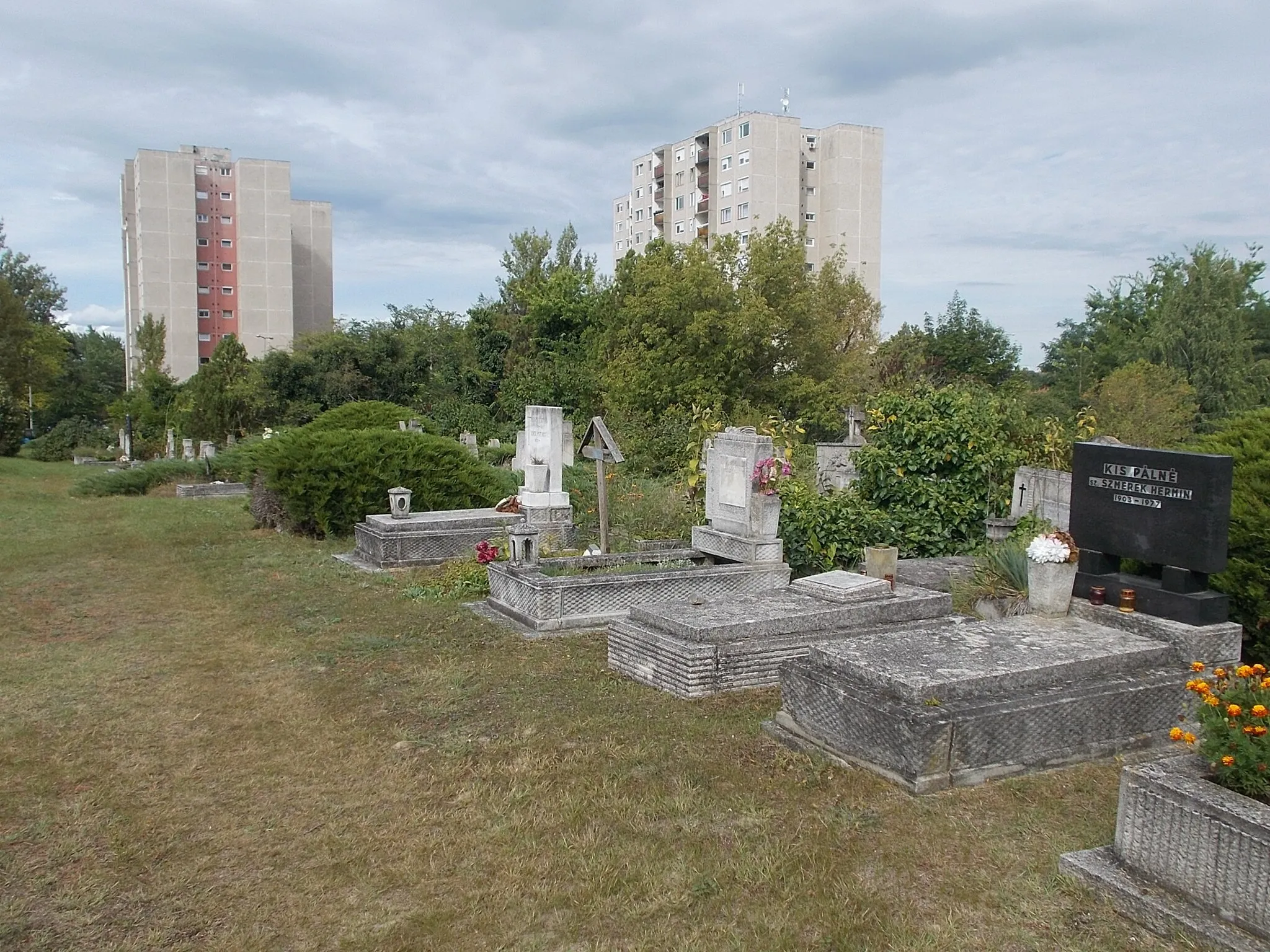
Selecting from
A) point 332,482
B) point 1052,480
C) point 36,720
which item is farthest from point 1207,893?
point 332,482

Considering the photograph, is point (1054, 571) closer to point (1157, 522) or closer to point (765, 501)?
point (1157, 522)

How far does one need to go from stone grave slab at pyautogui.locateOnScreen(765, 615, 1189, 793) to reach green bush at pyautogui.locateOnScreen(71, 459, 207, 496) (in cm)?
2232

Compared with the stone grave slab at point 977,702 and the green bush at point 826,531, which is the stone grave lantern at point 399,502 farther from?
the stone grave slab at point 977,702

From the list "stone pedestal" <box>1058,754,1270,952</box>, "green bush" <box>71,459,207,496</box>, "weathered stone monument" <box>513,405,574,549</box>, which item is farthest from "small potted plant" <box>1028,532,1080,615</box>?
"green bush" <box>71,459,207,496</box>

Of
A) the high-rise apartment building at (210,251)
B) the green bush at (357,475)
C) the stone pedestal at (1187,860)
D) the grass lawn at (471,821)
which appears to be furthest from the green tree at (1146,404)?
the high-rise apartment building at (210,251)

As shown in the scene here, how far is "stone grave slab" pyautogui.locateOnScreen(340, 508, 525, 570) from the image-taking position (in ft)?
39.7

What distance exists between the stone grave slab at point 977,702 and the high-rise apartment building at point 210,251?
5932 centimetres

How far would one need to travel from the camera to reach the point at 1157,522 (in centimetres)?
596

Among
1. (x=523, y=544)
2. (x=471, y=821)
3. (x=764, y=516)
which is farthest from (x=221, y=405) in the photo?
(x=471, y=821)

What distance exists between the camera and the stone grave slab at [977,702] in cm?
479

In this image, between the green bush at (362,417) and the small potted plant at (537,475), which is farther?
the green bush at (362,417)

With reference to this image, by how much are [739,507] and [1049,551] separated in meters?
3.71

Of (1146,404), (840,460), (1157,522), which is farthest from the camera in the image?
(1146,404)

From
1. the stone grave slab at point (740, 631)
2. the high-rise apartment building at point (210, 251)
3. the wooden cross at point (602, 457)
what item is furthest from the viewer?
the high-rise apartment building at point (210, 251)
